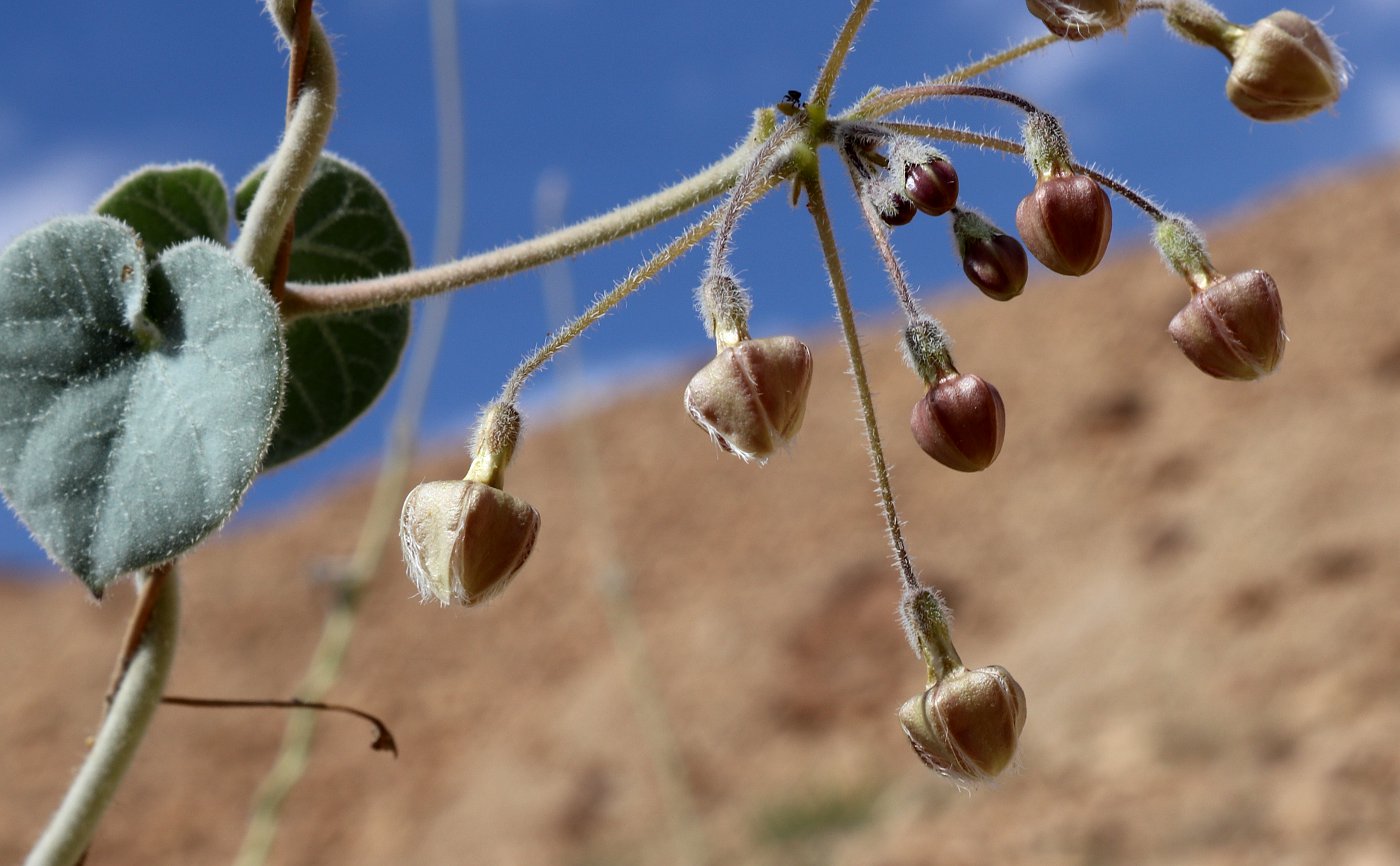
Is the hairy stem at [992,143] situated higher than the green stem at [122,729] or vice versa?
the hairy stem at [992,143]

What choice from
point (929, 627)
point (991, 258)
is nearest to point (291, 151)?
point (991, 258)

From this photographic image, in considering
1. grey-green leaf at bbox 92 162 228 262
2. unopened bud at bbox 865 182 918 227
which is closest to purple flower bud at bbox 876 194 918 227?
unopened bud at bbox 865 182 918 227

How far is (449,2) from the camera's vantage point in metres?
2.61

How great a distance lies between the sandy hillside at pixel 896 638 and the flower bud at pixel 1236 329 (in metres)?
6.96

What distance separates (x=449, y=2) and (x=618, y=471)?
70.3 ft

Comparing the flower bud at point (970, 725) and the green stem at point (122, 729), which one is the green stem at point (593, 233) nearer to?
the green stem at point (122, 729)

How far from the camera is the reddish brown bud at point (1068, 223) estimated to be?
106cm

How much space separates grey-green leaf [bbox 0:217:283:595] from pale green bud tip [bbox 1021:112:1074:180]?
58cm

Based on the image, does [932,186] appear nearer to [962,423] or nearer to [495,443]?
[962,423]

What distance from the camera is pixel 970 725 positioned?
3.77 feet

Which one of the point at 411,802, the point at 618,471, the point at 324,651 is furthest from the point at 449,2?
the point at 618,471

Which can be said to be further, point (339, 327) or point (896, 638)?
point (896, 638)

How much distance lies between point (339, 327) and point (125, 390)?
462mm

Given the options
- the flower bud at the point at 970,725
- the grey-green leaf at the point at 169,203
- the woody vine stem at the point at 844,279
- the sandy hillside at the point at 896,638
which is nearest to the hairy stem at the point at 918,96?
the woody vine stem at the point at 844,279
